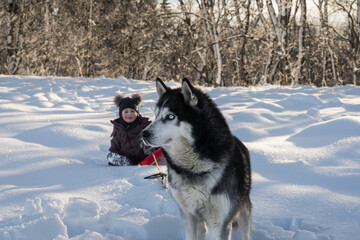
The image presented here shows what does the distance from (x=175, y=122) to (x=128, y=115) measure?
93.7 inches

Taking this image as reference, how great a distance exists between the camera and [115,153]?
428 cm

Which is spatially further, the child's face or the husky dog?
the child's face

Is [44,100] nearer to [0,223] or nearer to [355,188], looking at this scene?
[0,223]

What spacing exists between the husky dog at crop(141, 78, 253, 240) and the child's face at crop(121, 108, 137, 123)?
2213 millimetres

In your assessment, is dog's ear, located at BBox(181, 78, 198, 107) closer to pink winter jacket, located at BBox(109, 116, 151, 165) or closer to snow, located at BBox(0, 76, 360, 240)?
snow, located at BBox(0, 76, 360, 240)

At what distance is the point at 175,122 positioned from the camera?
2.22m

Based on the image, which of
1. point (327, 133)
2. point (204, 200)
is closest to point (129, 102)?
point (204, 200)

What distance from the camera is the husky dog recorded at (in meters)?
2.15

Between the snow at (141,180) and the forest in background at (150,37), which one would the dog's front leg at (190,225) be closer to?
the snow at (141,180)

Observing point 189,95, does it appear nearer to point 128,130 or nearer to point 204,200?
point 204,200

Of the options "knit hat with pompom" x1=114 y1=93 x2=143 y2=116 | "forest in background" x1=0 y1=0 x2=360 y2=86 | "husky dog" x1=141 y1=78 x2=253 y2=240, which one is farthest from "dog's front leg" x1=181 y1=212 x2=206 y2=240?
"forest in background" x1=0 y1=0 x2=360 y2=86

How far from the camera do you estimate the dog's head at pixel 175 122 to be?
7.18 feet

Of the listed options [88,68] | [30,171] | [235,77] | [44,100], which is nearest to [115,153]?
[30,171]

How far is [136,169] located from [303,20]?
34.2 feet
